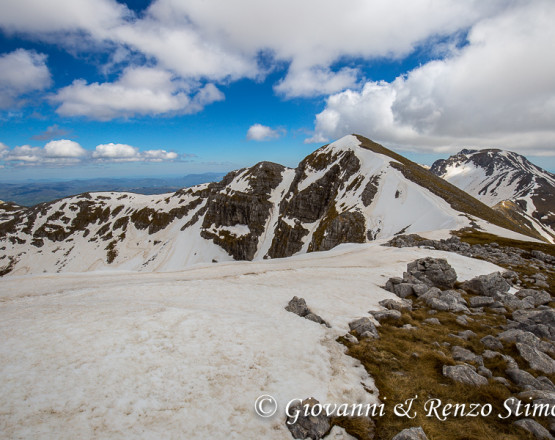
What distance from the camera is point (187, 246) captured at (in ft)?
481

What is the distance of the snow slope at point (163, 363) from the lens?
8078 millimetres

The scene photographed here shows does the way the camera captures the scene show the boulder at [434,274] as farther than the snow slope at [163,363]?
Yes

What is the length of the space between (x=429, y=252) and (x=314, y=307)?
1026 inches

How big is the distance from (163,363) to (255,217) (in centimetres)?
13342

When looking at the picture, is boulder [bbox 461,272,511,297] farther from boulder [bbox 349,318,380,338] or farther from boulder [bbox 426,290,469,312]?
boulder [bbox 349,318,380,338]

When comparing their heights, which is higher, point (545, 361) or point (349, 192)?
point (349, 192)

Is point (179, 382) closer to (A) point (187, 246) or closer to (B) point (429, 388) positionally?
(B) point (429, 388)

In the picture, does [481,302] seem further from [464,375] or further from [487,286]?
[464,375]

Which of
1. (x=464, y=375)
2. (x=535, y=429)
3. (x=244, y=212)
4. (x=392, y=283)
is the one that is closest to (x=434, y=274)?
(x=392, y=283)

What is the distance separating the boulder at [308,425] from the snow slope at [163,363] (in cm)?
32

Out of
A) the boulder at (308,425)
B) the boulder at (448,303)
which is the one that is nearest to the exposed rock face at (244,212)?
the boulder at (448,303)

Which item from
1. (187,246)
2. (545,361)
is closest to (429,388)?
(545,361)

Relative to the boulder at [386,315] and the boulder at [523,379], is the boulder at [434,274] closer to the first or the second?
the boulder at [386,315]

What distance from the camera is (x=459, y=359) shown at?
468 inches
